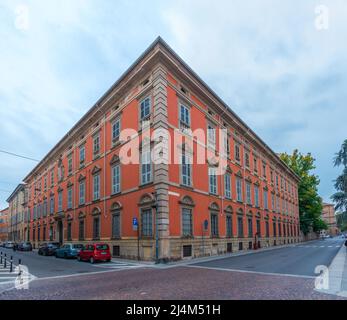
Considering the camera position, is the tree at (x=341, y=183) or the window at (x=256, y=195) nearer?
the tree at (x=341, y=183)

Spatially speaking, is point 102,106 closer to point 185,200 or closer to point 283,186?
point 185,200

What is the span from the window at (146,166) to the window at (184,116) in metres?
3.39

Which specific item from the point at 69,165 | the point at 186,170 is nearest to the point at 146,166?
the point at 186,170

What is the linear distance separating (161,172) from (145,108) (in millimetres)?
5411

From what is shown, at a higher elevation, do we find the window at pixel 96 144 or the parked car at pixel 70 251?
the window at pixel 96 144

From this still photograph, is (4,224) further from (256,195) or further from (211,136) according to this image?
(211,136)

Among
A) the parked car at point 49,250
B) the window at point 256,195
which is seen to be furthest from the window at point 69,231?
the window at point 256,195

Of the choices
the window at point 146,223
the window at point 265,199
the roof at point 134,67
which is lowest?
the window at point 146,223

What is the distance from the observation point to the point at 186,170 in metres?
22.1

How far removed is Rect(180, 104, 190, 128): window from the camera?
22.7 meters

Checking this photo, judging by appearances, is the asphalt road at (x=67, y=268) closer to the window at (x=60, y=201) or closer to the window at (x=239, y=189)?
the window at (x=239, y=189)

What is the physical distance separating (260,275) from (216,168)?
14809 mm

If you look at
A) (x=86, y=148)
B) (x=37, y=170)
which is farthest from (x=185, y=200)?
(x=37, y=170)

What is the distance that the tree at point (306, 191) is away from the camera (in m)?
59.0
